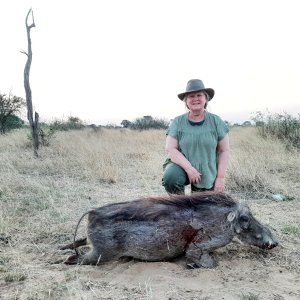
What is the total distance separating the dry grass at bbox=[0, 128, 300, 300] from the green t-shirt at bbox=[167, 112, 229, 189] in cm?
107

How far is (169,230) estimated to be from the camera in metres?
3.92

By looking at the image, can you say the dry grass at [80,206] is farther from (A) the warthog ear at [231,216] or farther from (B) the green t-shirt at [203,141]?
(B) the green t-shirt at [203,141]

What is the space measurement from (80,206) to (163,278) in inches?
123

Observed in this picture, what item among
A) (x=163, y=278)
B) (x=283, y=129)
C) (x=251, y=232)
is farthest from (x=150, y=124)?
(x=163, y=278)

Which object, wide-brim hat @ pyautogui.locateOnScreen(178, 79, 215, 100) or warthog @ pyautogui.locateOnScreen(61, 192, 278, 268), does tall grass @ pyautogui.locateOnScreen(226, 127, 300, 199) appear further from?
warthog @ pyautogui.locateOnScreen(61, 192, 278, 268)

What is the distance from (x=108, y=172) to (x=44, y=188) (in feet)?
5.90

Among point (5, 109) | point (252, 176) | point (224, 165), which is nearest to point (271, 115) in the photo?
point (252, 176)

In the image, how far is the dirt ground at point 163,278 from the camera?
3.34 metres

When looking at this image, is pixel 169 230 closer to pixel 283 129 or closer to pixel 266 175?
pixel 266 175

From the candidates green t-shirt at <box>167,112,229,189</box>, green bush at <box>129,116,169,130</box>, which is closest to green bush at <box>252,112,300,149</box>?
green t-shirt at <box>167,112,229,189</box>

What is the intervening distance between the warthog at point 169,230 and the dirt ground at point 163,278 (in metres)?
0.12

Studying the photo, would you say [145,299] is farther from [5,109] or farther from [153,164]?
[5,109]

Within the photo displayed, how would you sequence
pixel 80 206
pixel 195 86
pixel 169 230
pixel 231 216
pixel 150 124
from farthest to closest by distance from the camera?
pixel 150 124 → pixel 80 206 → pixel 195 86 → pixel 231 216 → pixel 169 230

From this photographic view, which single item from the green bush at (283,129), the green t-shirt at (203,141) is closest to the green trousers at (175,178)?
the green t-shirt at (203,141)
